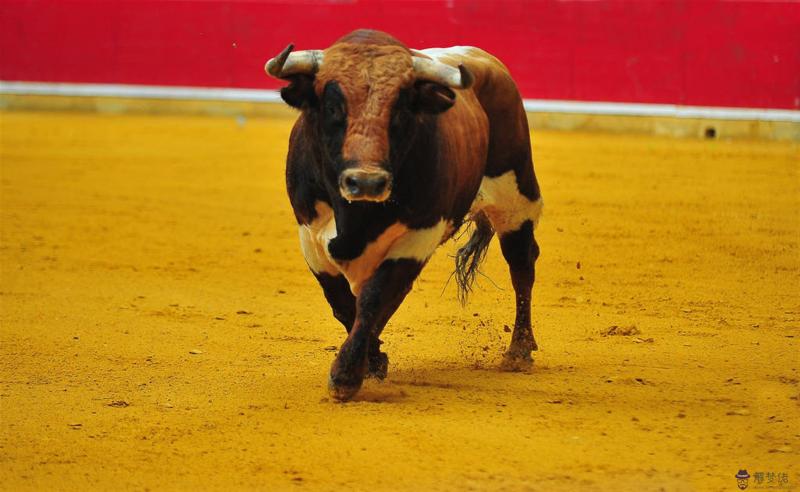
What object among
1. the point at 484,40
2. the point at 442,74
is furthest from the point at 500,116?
the point at 484,40

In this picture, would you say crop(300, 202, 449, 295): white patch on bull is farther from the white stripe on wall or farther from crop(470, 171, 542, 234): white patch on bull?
the white stripe on wall

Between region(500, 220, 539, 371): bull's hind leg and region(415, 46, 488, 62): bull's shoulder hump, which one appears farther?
region(500, 220, 539, 371): bull's hind leg

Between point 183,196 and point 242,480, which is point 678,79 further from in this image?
point 242,480

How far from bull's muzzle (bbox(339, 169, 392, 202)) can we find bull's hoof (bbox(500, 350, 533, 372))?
1356 millimetres

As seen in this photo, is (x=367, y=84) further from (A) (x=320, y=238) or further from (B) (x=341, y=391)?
(B) (x=341, y=391)

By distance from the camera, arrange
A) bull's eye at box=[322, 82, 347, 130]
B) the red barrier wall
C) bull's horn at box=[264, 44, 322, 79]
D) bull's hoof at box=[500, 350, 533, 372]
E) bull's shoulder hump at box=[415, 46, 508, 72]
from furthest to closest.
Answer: the red barrier wall, bull's hoof at box=[500, 350, 533, 372], bull's shoulder hump at box=[415, 46, 508, 72], bull's horn at box=[264, 44, 322, 79], bull's eye at box=[322, 82, 347, 130]

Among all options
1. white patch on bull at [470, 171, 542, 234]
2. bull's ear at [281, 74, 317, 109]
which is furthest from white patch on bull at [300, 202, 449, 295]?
white patch on bull at [470, 171, 542, 234]

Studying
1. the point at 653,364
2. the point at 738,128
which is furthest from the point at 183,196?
the point at 738,128

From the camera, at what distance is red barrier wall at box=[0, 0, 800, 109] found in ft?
41.0

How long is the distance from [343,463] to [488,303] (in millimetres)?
2822

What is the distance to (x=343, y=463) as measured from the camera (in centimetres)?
334

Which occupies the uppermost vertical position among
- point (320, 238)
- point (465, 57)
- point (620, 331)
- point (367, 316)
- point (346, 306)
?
point (465, 57)

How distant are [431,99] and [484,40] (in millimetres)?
9821

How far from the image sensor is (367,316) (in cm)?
388
